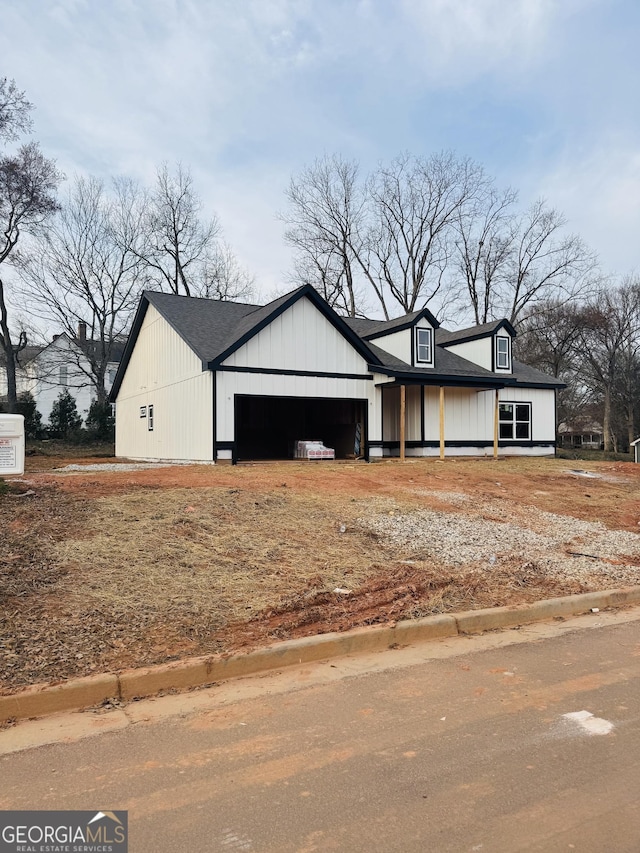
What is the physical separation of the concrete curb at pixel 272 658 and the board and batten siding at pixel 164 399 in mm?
12832

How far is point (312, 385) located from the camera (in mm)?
19281

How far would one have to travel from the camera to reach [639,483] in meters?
16.2

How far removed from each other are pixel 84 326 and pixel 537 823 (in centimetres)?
3774

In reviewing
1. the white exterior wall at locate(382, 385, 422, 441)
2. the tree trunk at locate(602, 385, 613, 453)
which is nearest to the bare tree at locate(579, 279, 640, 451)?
the tree trunk at locate(602, 385, 613, 453)

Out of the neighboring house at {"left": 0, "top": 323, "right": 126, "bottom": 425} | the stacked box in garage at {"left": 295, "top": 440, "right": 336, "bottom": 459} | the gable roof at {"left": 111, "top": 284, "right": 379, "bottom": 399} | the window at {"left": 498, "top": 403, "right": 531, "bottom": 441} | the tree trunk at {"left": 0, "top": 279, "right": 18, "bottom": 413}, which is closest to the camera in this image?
the gable roof at {"left": 111, "top": 284, "right": 379, "bottom": 399}

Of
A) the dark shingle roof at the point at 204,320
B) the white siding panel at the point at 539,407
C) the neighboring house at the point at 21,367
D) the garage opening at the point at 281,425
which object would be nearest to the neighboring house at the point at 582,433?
the white siding panel at the point at 539,407

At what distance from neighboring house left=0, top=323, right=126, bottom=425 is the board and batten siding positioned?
9.15m

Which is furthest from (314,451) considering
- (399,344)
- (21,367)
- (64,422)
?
(21,367)

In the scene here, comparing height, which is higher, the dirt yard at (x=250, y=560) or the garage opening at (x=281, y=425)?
the garage opening at (x=281, y=425)

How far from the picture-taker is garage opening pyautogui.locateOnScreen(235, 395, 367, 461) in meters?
24.6

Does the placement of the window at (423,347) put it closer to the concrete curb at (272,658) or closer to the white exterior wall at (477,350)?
the white exterior wall at (477,350)

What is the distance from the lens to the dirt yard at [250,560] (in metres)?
4.69

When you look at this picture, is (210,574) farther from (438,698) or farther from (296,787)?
(296,787)

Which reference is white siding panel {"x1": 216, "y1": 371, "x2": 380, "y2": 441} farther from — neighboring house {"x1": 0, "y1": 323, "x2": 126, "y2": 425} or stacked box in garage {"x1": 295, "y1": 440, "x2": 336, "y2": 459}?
neighboring house {"x1": 0, "y1": 323, "x2": 126, "y2": 425}
